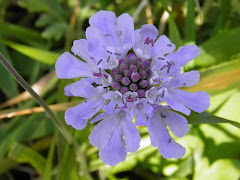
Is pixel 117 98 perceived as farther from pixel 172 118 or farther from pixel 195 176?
pixel 195 176

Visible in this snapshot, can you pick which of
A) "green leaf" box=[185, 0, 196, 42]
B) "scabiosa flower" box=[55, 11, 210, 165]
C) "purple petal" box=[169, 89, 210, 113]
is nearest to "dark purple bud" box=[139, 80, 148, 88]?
"scabiosa flower" box=[55, 11, 210, 165]

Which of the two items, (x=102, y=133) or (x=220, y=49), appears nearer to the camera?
(x=102, y=133)

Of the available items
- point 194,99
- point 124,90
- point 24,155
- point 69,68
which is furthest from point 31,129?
point 194,99

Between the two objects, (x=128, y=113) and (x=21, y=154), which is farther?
(x=21, y=154)

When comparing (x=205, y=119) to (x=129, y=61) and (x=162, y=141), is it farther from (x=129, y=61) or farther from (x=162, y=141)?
(x=129, y=61)

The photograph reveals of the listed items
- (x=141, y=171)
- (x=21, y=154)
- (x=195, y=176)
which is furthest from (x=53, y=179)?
(x=195, y=176)

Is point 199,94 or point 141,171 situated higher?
point 199,94

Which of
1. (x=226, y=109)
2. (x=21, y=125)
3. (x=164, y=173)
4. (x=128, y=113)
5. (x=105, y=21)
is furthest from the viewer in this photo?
(x=21, y=125)
